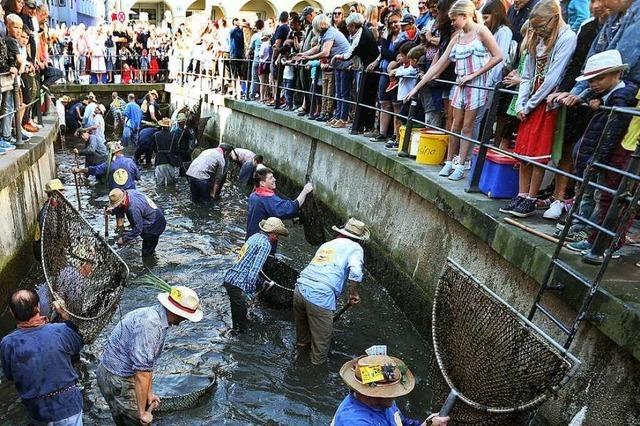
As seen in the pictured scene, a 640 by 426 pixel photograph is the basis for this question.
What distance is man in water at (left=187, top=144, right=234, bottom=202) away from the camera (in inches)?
477

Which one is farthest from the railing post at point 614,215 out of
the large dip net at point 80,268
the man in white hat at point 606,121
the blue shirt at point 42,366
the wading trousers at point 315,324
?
the large dip net at point 80,268

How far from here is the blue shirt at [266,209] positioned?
732 centimetres

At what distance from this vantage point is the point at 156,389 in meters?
5.64

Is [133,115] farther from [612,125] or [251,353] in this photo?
[612,125]

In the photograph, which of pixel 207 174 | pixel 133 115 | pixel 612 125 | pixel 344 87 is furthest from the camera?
pixel 133 115

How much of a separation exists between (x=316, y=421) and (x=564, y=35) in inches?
172

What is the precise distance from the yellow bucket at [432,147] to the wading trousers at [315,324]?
288 cm

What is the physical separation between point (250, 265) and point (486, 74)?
3735 millimetres

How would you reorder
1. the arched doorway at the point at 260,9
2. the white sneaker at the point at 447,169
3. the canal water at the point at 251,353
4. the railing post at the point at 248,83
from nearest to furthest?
the canal water at the point at 251,353
the white sneaker at the point at 447,169
the railing post at the point at 248,83
the arched doorway at the point at 260,9

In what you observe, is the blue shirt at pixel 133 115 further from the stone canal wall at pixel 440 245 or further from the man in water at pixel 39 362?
the man in water at pixel 39 362

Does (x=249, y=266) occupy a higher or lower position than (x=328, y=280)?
lower

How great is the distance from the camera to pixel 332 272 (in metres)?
5.68

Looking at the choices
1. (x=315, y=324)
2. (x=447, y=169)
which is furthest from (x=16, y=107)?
(x=447, y=169)

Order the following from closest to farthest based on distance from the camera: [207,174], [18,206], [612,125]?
[612,125] → [18,206] → [207,174]
